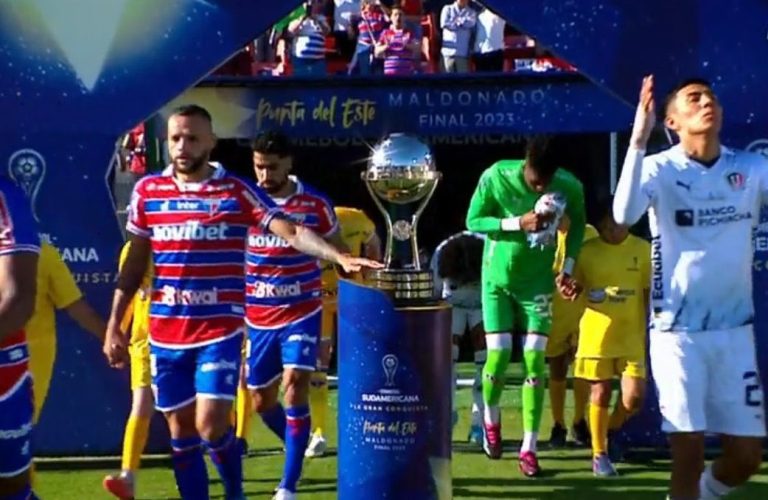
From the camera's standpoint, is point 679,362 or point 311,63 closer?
point 679,362

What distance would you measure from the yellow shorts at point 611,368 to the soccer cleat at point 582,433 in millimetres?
867

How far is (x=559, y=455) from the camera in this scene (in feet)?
A: 31.0

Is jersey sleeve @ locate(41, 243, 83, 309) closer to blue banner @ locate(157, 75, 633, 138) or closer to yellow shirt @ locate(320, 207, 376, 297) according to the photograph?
yellow shirt @ locate(320, 207, 376, 297)

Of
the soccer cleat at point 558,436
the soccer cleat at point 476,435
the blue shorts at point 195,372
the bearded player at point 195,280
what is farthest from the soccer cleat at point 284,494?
the soccer cleat at point 558,436

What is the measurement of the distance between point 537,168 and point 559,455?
5.93ft

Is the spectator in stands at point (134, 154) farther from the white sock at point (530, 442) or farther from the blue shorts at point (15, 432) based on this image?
the blue shorts at point (15, 432)

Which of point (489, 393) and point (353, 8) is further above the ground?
point (353, 8)

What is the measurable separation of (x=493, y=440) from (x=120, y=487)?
2.32 m

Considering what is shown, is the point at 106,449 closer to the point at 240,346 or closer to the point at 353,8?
the point at 240,346

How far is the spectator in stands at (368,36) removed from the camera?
14.2 m

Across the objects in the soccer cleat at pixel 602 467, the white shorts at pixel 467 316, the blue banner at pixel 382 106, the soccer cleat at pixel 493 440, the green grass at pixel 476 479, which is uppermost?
the blue banner at pixel 382 106

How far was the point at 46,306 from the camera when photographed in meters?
6.99

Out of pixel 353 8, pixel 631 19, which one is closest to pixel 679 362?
pixel 631 19

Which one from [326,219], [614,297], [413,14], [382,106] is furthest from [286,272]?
[413,14]
